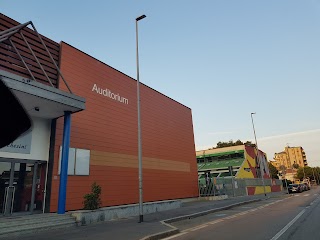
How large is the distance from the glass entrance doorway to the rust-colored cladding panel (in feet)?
2.72

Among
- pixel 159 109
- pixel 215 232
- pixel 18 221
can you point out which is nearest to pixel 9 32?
pixel 18 221

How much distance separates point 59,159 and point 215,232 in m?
10.1

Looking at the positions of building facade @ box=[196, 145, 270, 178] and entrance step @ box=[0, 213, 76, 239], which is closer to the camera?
entrance step @ box=[0, 213, 76, 239]

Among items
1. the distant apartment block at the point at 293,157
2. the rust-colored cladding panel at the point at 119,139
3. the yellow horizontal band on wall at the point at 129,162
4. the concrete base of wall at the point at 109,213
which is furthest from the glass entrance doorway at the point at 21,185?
the distant apartment block at the point at 293,157

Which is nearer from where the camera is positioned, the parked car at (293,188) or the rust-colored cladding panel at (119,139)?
the rust-colored cladding panel at (119,139)

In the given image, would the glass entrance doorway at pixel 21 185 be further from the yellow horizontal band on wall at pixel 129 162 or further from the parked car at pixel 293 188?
the parked car at pixel 293 188

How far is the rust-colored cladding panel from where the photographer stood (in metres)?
17.9

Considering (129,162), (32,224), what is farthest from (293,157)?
(32,224)

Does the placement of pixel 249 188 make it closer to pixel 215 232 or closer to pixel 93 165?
pixel 93 165

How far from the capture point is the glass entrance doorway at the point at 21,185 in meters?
13.6

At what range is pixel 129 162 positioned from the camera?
2188 cm

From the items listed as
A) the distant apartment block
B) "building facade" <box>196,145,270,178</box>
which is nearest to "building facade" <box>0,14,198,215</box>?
"building facade" <box>196,145,270,178</box>

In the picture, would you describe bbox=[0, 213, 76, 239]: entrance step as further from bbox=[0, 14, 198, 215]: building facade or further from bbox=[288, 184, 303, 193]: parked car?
bbox=[288, 184, 303, 193]: parked car

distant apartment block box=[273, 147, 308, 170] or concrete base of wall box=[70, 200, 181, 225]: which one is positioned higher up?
distant apartment block box=[273, 147, 308, 170]
